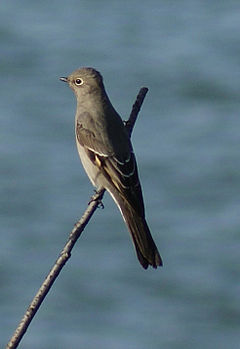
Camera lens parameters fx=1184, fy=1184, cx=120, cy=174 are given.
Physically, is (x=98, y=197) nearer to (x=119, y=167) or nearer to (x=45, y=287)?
(x=119, y=167)

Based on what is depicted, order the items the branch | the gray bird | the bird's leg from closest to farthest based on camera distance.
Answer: the branch < the bird's leg < the gray bird

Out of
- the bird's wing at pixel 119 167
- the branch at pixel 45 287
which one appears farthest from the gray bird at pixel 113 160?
the branch at pixel 45 287

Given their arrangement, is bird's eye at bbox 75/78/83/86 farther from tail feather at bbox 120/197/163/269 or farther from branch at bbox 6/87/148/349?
branch at bbox 6/87/148/349

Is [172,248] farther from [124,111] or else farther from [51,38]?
[51,38]

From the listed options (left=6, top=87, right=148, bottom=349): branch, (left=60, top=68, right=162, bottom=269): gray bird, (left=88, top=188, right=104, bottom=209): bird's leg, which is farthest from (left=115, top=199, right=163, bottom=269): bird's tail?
(left=6, top=87, right=148, bottom=349): branch

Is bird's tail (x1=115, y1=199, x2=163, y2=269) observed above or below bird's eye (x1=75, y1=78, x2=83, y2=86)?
below

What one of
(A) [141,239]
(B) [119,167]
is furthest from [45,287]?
(B) [119,167]

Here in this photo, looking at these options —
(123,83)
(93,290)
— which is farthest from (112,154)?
(123,83)

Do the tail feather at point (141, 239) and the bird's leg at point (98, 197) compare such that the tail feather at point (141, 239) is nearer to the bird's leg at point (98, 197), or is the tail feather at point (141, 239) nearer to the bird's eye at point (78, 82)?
the bird's leg at point (98, 197)
